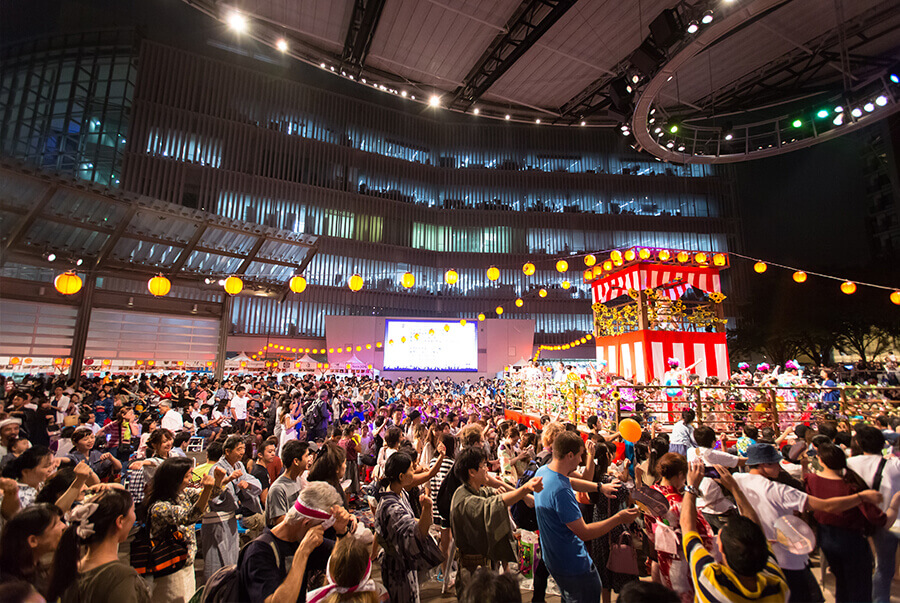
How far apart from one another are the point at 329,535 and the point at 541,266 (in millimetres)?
22000

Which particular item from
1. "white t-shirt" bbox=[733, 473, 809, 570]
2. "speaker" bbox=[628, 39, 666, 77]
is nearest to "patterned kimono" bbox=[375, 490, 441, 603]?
"white t-shirt" bbox=[733, 473, 809, 570]

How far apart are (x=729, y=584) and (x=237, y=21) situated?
11.5 metres

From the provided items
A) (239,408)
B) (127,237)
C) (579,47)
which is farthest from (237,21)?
(579,47)

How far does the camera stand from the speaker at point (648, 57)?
8.21m

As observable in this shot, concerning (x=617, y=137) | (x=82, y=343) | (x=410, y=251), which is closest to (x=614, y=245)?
(x=617, y=137)

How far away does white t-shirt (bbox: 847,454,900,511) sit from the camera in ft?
7.96

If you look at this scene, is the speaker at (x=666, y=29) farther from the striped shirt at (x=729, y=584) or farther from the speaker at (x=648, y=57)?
the striped shirt at (x=729, y=584)

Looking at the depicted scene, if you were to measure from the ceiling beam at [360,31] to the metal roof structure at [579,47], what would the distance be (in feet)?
0.09

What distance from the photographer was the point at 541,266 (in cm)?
2303

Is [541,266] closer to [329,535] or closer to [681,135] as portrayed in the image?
[681,135]

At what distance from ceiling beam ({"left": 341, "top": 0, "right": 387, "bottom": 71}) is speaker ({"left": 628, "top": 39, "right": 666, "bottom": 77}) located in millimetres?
5816

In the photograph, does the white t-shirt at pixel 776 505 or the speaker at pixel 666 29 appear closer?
the white t-shirt at pixel 776 505

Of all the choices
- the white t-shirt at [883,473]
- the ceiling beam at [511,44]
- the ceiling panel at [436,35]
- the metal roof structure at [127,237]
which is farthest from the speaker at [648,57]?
the metal roof structure at [127,237]

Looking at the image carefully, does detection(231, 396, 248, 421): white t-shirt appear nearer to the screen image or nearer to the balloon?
the balloon
